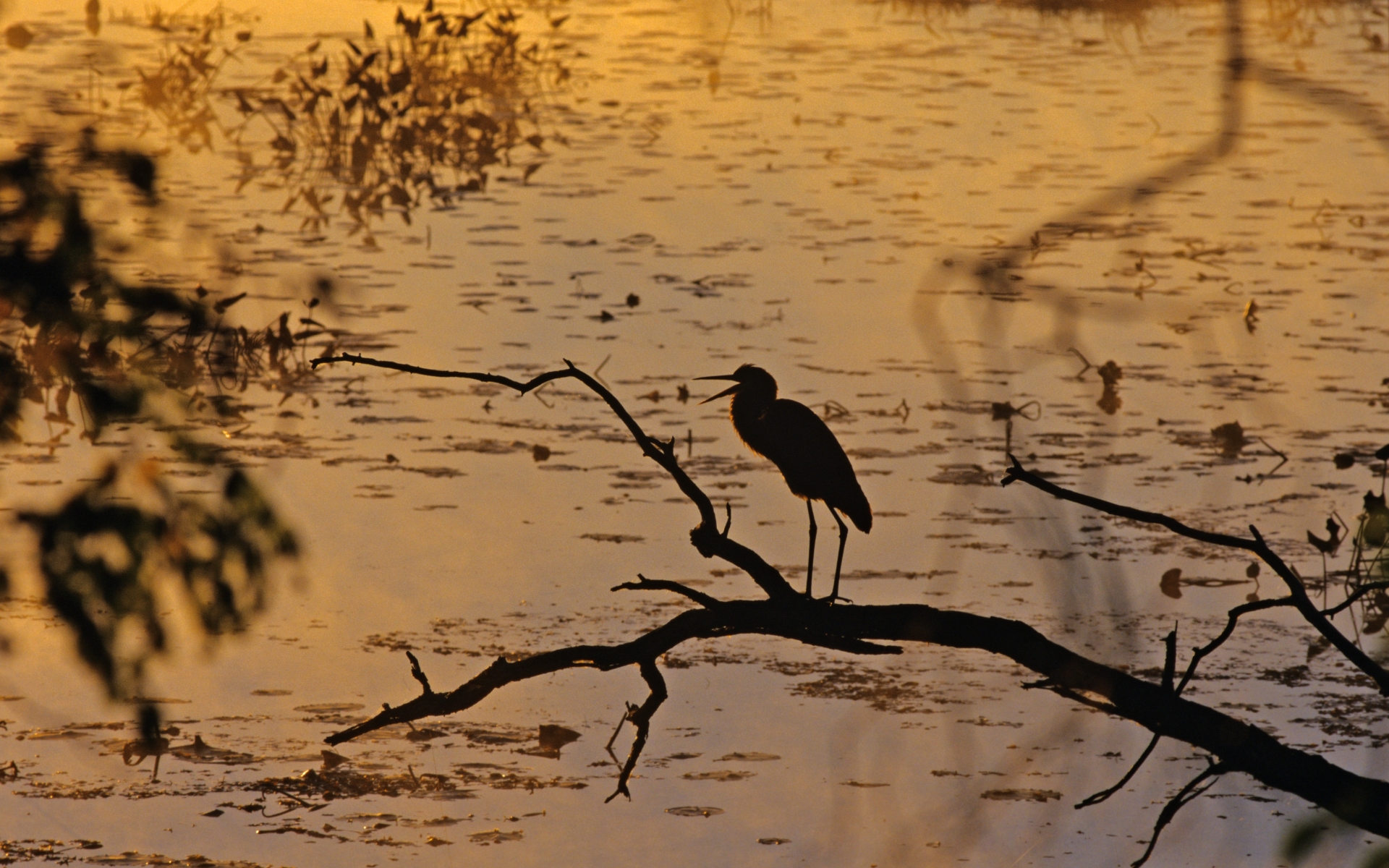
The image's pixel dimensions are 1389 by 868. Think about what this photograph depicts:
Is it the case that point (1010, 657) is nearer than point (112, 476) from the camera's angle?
No

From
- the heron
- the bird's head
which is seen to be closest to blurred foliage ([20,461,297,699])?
the heron

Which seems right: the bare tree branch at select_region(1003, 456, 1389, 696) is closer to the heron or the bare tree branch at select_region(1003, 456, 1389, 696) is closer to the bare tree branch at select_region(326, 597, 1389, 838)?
the bare tree branch at select_region(326, 597, 1389, 838)

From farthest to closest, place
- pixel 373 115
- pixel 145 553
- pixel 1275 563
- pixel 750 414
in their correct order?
pixel 373 115
pixel 750 414
pixel 1275 563
pixel 145 553

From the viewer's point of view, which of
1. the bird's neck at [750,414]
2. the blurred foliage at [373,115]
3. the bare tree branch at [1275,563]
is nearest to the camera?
the bare tree branch at [1275,563]

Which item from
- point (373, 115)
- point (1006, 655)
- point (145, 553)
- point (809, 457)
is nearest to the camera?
point (145, 553)

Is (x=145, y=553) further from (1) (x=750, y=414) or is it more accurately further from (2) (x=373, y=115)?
(2) (x=373, y=115)

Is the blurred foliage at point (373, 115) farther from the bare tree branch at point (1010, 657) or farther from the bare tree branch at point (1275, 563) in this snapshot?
the bare tree branch at point (1275, 563)

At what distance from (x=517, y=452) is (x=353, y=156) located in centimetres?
536

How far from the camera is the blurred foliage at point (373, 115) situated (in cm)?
1130

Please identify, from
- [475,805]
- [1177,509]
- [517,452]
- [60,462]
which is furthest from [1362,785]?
[60,462]

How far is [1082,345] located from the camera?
7.73 m

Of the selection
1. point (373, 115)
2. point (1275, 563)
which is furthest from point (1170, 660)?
point (373, 115)

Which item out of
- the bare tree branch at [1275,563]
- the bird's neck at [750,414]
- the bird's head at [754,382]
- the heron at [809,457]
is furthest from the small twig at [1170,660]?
the bird's head at [754,382]

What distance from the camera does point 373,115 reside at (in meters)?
12.5
